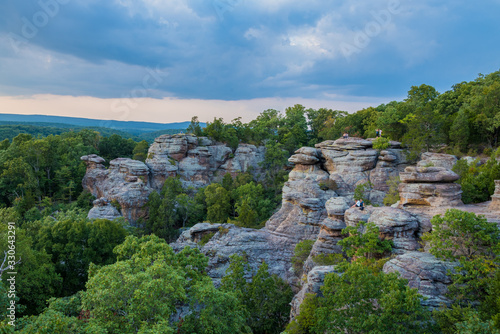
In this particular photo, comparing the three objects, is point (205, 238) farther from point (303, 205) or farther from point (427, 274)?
point (427, 274)

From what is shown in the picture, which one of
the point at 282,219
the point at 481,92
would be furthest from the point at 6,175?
the point at 481,92

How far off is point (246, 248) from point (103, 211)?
19154mm

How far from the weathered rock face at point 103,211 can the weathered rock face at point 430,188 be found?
2983cm

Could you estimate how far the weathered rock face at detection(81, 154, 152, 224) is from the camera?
124 ft

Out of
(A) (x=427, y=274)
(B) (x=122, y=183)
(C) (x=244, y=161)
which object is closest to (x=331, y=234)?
(A) (x=427, y=274)

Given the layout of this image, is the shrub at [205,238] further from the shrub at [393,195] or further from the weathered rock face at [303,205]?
the shrub at [393,195]

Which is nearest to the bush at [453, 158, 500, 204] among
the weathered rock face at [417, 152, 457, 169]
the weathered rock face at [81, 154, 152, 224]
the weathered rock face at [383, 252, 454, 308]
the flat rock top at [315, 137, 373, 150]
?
the weathered rock face at [417, 152, 457, 169]

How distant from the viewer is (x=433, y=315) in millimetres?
11297

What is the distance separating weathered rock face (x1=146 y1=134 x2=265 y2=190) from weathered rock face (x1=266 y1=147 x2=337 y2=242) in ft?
43.9

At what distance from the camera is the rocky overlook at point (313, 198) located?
17516mm

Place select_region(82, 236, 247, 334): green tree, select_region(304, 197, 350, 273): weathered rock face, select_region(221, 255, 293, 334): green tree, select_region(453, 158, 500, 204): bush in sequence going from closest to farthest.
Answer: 1. select_region(82, 236, 247, 334): green tree
2. select_region(221, 255, 293, 334): green tree
3. select_region(453, 158, 500, 204): bush
4. select_region(304, 197, 350, 273): weathered rock face

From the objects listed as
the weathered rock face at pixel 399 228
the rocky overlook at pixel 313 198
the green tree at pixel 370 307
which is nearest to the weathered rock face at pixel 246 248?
the rocky overlook at pixel 313 198

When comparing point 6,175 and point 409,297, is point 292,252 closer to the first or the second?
point 409,297

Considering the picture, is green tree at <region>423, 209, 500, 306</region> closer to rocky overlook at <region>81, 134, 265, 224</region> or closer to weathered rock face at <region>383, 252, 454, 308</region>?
weathered rock face at <region>383, 252, 454, 308</region>
